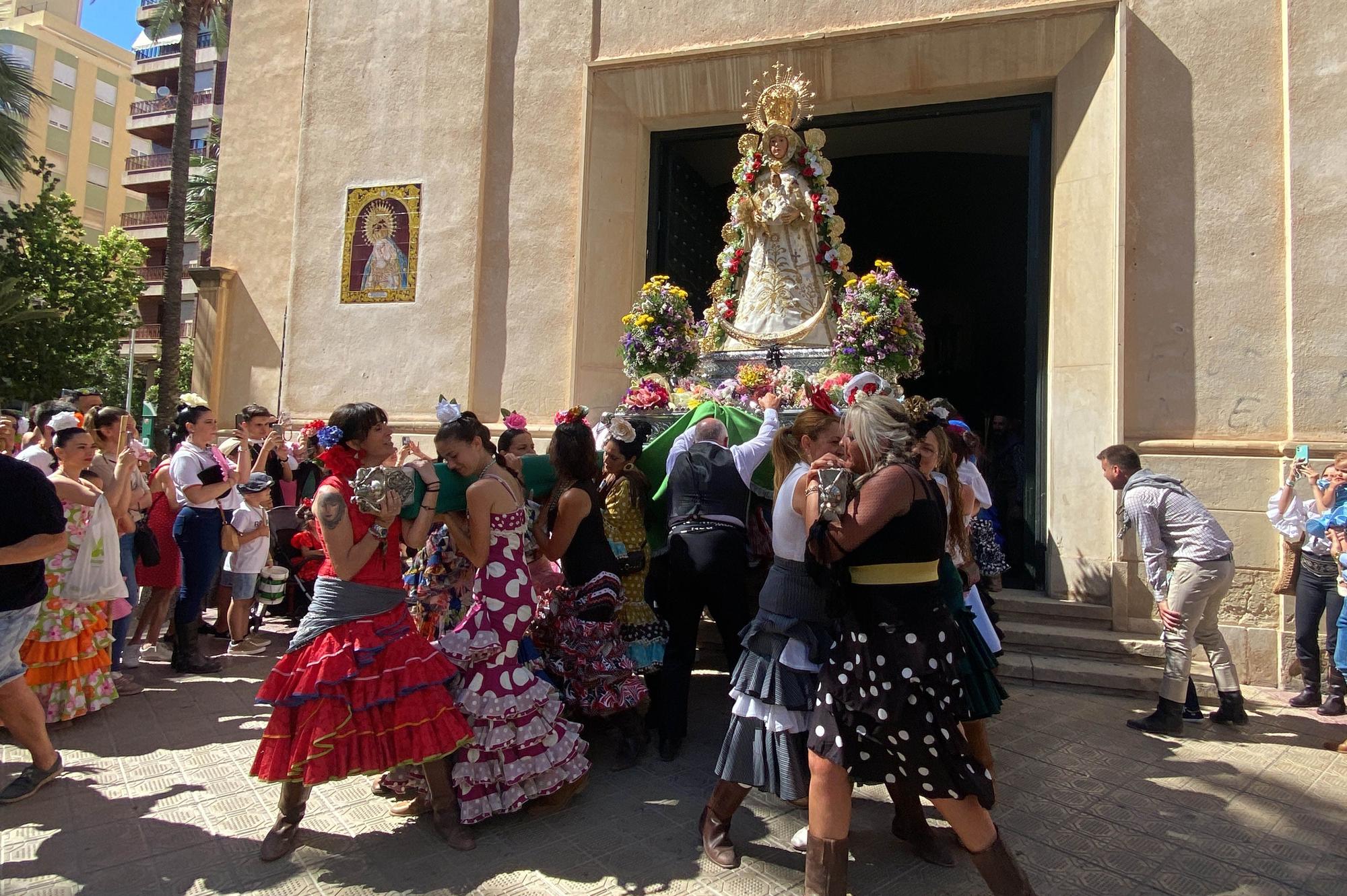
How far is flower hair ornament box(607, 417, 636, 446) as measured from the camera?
4.98 m

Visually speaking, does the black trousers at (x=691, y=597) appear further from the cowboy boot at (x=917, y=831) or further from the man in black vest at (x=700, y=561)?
the cowboy boot at (x=917, y=831)

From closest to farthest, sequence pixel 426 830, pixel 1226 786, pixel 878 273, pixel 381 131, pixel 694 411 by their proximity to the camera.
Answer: pixel 426 830 → pixel 1226 786 → pixel 694 411 → pixel 878 273 → pixel 381 131

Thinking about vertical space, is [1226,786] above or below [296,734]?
below

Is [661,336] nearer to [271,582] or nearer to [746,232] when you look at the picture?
[746,232]

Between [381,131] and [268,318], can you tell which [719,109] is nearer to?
[381,131]

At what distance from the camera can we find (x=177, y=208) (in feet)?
48.3

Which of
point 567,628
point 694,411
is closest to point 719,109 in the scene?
point 694,411

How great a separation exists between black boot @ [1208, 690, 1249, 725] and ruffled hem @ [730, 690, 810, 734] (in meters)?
3.75

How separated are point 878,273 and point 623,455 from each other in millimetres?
3943

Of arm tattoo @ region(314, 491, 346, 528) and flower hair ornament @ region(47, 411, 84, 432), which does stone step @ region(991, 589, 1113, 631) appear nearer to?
arm tattoo @ region(314, 491, 346, 528)

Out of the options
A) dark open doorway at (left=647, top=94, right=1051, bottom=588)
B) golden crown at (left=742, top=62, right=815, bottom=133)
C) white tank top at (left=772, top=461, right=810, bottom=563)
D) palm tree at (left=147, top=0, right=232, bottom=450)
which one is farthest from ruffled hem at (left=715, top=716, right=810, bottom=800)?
palm tree at (left=147, top=0, right=232, bottom=450)

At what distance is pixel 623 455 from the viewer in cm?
504

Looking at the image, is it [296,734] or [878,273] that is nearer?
[296,734]

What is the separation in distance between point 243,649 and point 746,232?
6.30m
